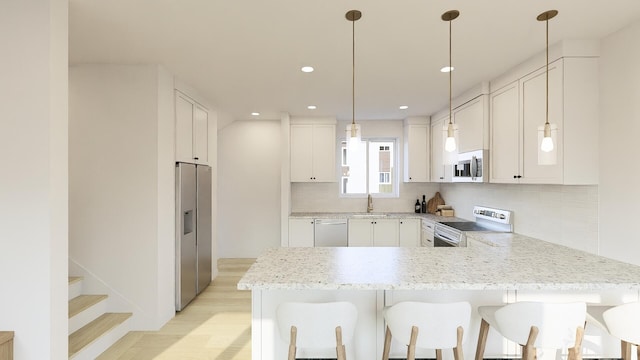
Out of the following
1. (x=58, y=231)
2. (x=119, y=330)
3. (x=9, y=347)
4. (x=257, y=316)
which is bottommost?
(x=119, y=330)

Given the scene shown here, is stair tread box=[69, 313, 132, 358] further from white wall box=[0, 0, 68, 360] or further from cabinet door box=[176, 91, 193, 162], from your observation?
cabinet door box=[176, 91, 193, 162]

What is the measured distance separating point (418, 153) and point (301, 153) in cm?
186

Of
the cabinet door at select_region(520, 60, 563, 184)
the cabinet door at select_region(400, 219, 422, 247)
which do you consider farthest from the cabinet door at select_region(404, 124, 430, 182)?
the cabinet door at select_region(520, 60, 563, 184)

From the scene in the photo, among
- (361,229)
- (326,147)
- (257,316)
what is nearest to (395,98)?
(326,147)

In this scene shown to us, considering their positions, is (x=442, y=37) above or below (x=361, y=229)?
above

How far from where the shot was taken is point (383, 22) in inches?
86.5

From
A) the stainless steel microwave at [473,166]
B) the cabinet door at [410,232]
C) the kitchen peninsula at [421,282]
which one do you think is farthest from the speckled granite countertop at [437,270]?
the cabinet door at [410,232]

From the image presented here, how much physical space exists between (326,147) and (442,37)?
2879 millimetres

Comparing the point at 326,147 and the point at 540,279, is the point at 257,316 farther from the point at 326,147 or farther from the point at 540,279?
the point at 326,147

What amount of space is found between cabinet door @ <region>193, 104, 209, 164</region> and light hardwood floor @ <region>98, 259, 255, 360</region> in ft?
5.65

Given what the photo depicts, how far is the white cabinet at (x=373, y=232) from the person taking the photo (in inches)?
195

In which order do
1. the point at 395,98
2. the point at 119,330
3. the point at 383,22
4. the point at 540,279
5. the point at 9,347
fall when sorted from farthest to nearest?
the point at 395,98 → the point at 119,330 → the point at 383,22 → the point at 9,347 → the point at 540,279

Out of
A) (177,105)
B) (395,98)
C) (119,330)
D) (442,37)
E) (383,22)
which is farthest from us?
(395,98)

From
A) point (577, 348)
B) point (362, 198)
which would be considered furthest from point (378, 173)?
point (577, 348)
